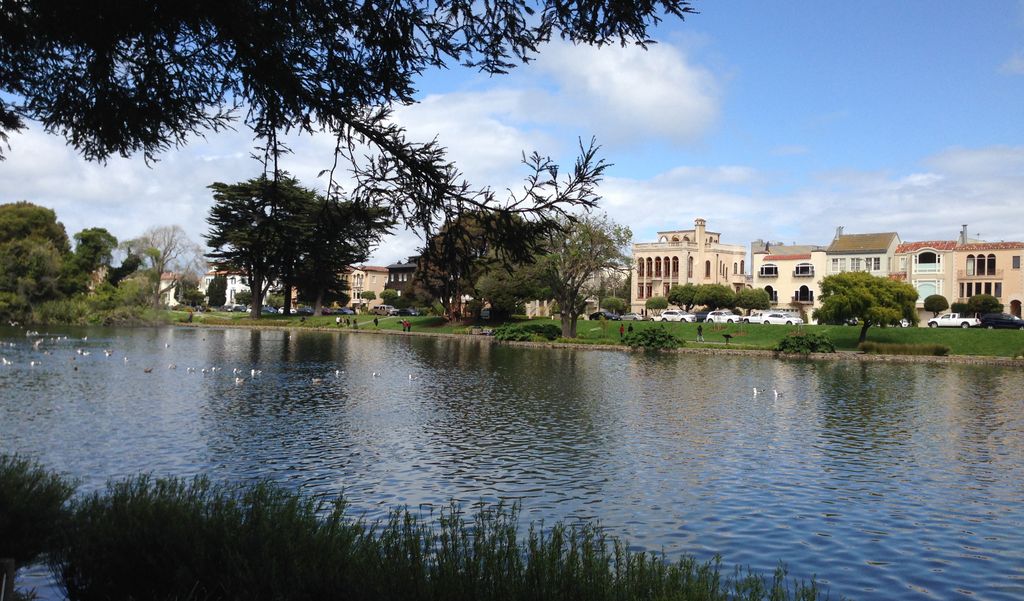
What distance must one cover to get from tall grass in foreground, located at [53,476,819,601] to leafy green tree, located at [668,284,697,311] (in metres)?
103

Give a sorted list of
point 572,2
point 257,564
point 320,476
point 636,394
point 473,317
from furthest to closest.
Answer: point 473,317 → point 636,394 → point 320,476 → point 572,2 → point 257,564

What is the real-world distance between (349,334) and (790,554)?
245ft

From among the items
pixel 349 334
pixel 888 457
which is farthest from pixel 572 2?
pixel 349 334

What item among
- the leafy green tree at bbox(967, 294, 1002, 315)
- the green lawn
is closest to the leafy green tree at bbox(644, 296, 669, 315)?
the green lawn

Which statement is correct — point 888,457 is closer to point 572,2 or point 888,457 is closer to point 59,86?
point 572,2

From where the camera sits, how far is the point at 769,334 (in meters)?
73.4

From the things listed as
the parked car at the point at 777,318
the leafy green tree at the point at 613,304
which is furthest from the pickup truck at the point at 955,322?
the leafy green tree at the point at 613,304

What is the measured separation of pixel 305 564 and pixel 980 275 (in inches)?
4050

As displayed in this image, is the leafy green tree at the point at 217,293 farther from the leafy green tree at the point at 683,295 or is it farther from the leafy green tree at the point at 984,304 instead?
the leafy green tree at the point at 984,304

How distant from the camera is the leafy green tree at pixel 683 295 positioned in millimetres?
Answer: 108875

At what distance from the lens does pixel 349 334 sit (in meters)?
84.1

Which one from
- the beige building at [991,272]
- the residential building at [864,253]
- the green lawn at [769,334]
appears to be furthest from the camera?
the residential building at [864,253]

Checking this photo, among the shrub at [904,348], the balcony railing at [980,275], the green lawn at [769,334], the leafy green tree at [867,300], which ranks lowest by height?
the shrub at [904,348]

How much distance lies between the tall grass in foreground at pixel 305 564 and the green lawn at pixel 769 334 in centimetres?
5875
